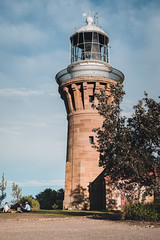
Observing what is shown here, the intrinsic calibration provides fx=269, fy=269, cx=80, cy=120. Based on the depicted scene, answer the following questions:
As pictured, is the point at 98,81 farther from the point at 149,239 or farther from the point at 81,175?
the point at 149,239

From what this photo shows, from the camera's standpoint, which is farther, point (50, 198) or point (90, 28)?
point (50, 198)

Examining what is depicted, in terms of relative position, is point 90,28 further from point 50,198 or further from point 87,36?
point 50,198

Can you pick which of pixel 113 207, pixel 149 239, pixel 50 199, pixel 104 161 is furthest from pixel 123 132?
pixel 50 199

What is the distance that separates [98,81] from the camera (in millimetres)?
36250

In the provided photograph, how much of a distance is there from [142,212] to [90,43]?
26101 mm

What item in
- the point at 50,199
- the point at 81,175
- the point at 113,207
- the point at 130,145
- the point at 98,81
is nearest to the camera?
the point at 130,145

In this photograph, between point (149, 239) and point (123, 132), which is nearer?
point (149, 239)

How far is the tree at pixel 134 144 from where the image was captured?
18.2 meters

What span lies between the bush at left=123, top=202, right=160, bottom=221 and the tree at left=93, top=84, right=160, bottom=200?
1.30 metres

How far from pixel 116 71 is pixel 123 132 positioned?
2089 centimetres

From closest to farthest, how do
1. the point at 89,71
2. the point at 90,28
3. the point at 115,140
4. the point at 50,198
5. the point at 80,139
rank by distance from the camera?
the point at 115,140, the point at 80,139, the point at 89,71, the point at 90,28, the point at 50,198

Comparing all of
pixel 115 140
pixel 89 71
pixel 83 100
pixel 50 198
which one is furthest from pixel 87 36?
pixel 50 198

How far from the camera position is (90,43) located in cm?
3741

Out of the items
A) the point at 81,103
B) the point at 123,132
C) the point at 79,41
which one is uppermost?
the point at 79,41
